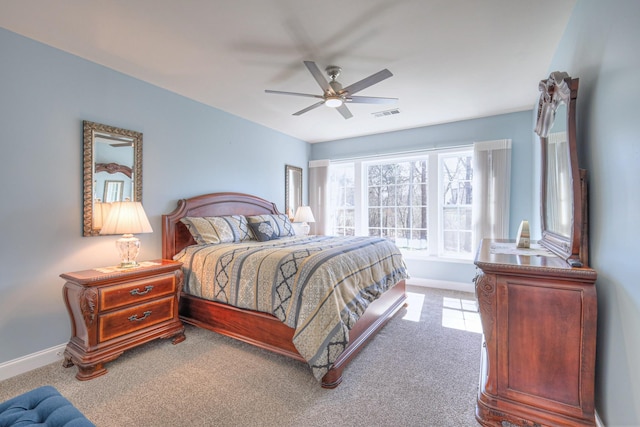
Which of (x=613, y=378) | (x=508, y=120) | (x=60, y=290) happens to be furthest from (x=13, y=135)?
(x=508, y=120)

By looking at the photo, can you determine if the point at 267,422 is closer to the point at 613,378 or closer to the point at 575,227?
the point at 613,378

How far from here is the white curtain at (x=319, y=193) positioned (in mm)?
5562

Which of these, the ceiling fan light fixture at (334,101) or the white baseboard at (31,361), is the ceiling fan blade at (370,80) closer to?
the ceiling fan light fixture at (334,101)

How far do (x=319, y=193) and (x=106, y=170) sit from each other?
3540 mm

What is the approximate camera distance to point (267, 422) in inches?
66.1

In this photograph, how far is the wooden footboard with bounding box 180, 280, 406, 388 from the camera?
2.22 meters

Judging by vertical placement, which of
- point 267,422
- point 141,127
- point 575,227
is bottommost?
point 267,422

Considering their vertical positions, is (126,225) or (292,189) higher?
(292,189)

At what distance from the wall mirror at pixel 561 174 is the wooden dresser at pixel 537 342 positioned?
194 mm

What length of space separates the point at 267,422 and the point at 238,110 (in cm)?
359

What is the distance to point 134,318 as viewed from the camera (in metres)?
2.41

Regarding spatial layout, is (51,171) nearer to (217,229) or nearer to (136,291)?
(136,291)

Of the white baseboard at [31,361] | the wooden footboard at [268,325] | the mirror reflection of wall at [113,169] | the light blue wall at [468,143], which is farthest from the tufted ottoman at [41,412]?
the light blue wall at [468,143]

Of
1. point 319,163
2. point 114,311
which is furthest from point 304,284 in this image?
point 319,163
